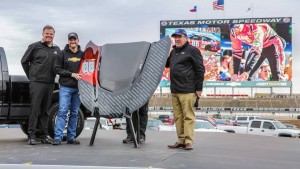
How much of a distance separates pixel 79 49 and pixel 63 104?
0.85 metres

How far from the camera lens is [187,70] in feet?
20.3

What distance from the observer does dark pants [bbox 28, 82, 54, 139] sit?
666cm

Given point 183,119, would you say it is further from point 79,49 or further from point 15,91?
point 15,91

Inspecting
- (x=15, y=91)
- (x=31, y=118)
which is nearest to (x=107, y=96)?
(x=31, y=118)

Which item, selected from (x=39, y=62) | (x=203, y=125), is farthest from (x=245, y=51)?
(x=39, y=62)

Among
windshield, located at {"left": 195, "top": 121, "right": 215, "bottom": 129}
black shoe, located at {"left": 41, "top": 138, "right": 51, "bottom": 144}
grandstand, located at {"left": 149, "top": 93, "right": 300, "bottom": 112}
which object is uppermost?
black shoe, located at {"left": 41, "top": 138, "right": 51, "bottom": 144}

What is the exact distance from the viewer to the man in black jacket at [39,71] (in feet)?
21.9

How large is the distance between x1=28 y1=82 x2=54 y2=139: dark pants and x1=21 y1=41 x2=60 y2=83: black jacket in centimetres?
9

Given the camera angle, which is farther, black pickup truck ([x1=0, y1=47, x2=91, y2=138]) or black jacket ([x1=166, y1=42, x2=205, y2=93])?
black pickup truck ([x1=0, y1=47, x2=91, y2=138])

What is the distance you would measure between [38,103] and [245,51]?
51208mm

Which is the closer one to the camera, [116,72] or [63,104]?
[116,72]

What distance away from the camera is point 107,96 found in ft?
20.1

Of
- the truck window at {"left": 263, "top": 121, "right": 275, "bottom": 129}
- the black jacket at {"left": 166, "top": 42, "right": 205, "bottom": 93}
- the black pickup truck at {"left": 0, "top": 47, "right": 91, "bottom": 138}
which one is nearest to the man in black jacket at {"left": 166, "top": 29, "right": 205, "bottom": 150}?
the black jacket at {"left": 166, "top": 42, "right": 205, "bottom": 93}

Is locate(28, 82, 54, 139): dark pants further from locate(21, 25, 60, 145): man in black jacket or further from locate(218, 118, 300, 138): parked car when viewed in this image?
locate(218, 118, 300, 138): parked car
